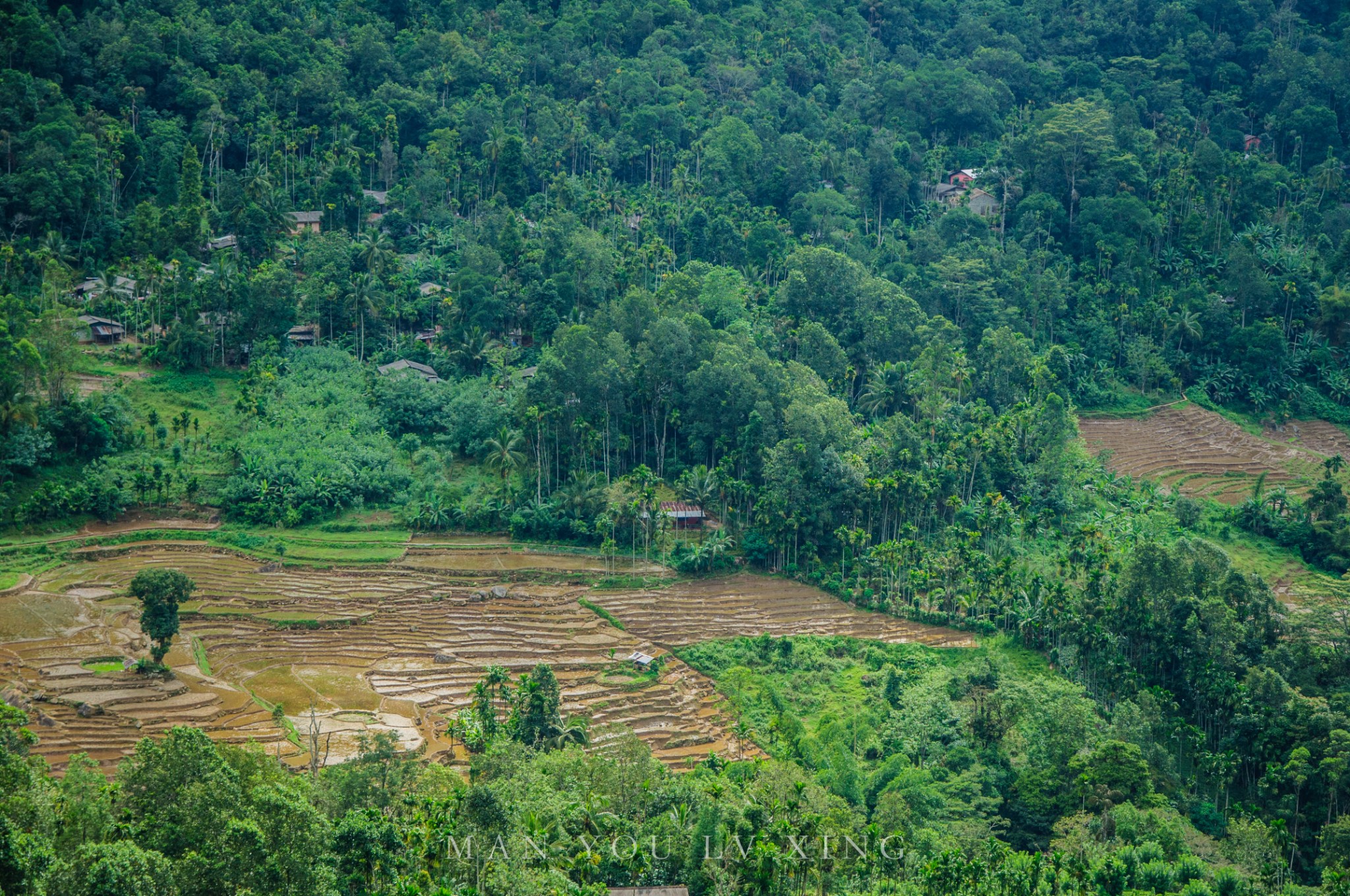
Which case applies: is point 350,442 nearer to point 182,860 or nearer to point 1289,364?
point 182,860

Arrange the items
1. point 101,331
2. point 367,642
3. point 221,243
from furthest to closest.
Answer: point 221,243 < point 101,331 < point 367,642

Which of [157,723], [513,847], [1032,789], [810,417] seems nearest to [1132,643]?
[1032,789]

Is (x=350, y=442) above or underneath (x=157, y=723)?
above

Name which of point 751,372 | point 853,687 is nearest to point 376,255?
point 751,372

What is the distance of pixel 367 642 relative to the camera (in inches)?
1646

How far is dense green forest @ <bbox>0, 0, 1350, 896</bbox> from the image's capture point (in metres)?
30.1

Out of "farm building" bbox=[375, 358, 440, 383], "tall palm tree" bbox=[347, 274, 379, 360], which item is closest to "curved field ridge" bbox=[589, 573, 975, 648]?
"farm building" bbox=[375, 358, 440, 383]

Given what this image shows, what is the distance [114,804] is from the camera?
27.0 meters

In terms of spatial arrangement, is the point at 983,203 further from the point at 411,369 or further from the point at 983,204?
the point at 411,369

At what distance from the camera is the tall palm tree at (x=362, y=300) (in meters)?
55.4

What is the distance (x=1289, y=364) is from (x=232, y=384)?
45.1m

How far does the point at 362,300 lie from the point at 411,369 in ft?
12.2

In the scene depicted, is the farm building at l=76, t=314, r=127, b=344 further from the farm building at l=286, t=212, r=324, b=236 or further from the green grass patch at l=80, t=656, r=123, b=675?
the green grass patch at l=80, t=656, r=123, b=675

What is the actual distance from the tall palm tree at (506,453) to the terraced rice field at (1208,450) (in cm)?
2347
